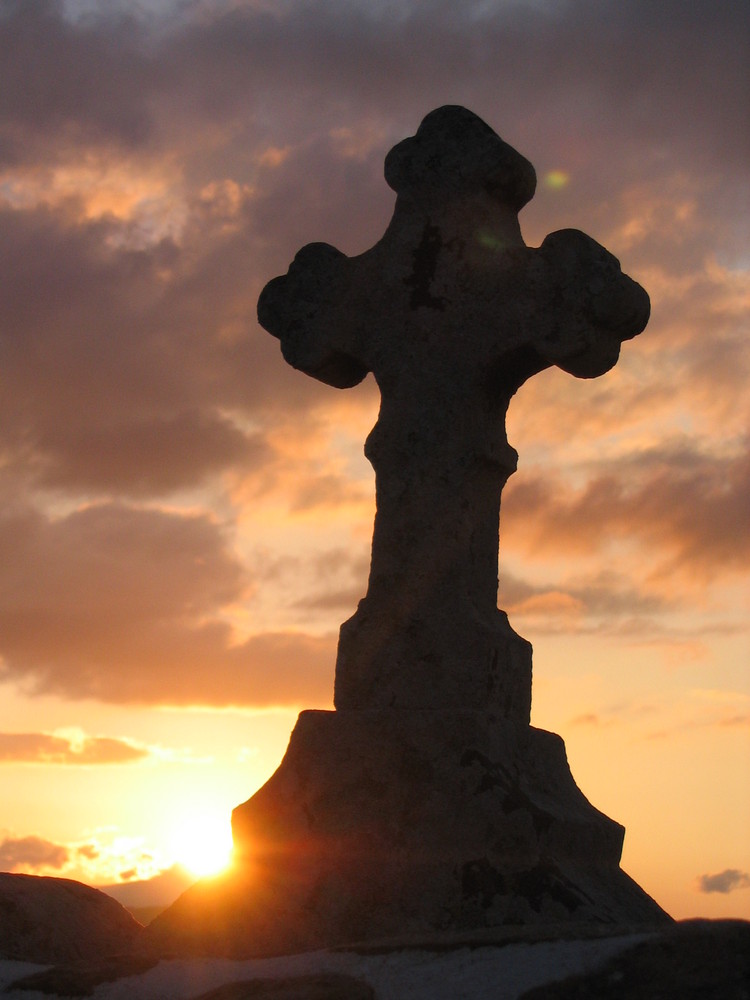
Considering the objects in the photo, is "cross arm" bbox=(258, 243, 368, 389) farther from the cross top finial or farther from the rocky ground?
the rocky ground

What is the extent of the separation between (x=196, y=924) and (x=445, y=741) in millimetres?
1302

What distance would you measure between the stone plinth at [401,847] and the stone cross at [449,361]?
23 centimetres

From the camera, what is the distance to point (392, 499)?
6.04 m

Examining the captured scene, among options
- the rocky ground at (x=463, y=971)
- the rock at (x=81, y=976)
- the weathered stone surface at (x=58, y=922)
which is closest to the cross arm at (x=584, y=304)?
the rocky ground at (x=463, y=971)

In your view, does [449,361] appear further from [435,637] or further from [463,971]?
[463,971]

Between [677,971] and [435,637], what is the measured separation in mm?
2136

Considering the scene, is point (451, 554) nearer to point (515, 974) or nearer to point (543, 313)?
point (543, 313)

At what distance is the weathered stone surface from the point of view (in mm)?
5984

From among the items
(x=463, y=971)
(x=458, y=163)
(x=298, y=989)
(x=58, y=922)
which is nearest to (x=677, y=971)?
(x=463, y=971)

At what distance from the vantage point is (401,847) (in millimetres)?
5277

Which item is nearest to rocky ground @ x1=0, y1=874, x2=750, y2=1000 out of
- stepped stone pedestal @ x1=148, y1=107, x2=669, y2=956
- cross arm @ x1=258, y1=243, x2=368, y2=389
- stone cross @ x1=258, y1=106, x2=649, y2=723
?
stepped stone pedestal @ x1=148, y1=107, x2=669, y2=956

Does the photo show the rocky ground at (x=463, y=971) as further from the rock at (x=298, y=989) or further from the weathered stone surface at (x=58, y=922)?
the weathered stone surface at (x=58, y=922)

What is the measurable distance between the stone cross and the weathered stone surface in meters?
1.73

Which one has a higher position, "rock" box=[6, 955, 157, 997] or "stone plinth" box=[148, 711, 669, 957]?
"stone plinth" box=[148, 711, 669, 957]
